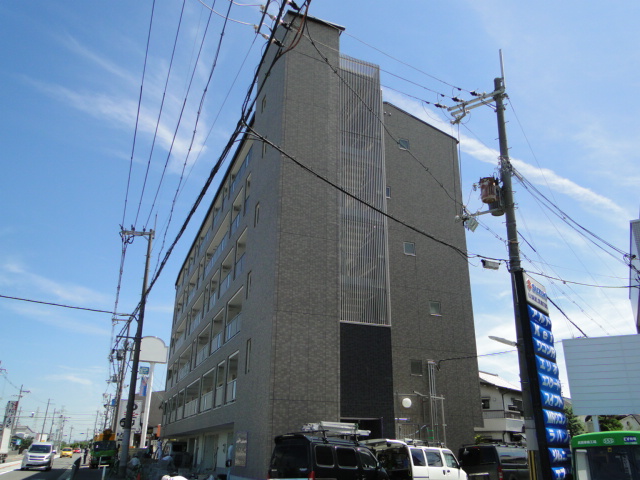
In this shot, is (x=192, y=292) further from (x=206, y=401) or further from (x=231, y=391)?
(x=231, y=391)

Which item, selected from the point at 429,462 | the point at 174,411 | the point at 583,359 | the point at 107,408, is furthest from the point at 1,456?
the point at 583,359

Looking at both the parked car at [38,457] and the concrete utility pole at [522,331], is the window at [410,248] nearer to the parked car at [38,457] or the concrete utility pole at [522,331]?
the concrete utility pole at [522,331]

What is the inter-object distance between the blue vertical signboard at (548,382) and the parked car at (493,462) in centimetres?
644

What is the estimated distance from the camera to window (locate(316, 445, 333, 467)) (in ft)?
36.5

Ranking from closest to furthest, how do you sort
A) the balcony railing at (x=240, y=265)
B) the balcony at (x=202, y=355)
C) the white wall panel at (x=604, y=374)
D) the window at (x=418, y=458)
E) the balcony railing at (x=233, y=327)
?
the window at (x=418, y=458), the white wall panel at (x=604, y=374), the balcony railing at (x=233, y=327), the balcony railing at (x=240, y=265), the balcony at (x=202, y=355)

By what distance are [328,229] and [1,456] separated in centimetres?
4432

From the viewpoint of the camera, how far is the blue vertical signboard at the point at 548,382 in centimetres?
1092

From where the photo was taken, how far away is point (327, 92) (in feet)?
74.9

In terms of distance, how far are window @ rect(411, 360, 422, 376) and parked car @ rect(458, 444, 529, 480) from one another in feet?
16.1

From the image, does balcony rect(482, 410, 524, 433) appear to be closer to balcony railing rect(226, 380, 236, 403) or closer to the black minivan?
balcony railing rect(226, 380, 236, 403)

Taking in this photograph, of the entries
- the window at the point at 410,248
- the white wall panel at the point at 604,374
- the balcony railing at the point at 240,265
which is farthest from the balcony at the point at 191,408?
the white wall panel at the point at 604,374

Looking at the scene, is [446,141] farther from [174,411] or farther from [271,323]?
[174,411]

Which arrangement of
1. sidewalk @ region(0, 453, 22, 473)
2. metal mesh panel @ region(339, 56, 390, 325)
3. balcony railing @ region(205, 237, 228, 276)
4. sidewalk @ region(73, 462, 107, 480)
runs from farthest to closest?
sidewalk @ region(0, 453, 22, 473)
balcony railing @ region(205, 237, 228, 276)
sidewalk @ region(73, 462, 107, 480)
metal mesh panel @ region(339, 56, 390, 325)

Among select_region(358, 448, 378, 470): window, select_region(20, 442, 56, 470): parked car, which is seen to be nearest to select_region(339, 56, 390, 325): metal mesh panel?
select_region(358, 448, 378, 470): window
